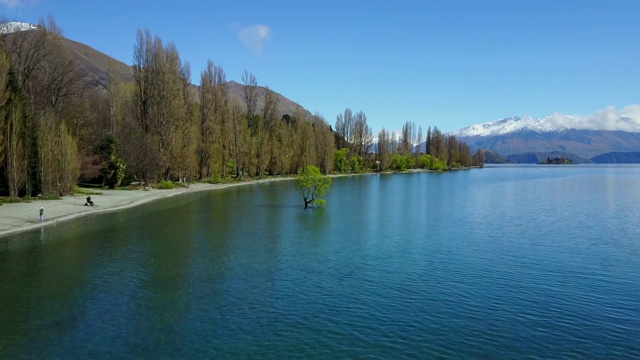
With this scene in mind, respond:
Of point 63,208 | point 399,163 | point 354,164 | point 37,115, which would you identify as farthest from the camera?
point 399,163

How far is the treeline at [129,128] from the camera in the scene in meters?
43.5

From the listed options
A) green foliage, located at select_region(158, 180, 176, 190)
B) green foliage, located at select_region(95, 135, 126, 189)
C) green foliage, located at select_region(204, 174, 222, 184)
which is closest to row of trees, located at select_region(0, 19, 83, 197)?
green foliage, located at select_region(95, 135, 126, 189)

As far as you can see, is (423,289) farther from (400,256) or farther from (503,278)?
(400,256)

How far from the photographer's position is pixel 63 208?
3969cm

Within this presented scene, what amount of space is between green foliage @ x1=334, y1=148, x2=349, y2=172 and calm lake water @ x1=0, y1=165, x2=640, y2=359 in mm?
96751

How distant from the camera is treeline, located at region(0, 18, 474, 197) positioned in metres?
43.5

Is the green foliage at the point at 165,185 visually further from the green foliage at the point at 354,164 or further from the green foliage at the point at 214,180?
the green foliage at the point at 354,164

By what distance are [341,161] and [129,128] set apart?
71.8m

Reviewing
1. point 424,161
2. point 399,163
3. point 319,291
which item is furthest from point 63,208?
point 424,161

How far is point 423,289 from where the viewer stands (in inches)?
725

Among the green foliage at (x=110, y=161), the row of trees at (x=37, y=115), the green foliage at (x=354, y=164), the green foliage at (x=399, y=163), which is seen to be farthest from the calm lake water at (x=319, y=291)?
the green foliage at (x=399, y=163)

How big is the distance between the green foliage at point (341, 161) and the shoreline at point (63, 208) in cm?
7455

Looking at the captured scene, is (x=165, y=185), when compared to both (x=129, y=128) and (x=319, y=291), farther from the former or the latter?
(x=319, y=291)

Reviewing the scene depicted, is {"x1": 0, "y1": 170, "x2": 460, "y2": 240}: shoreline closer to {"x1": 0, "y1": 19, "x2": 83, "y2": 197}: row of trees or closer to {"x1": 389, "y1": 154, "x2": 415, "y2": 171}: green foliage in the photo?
{"x1": 0, "y1": 19, "x2": 83, "y2": 197}: row of trees
